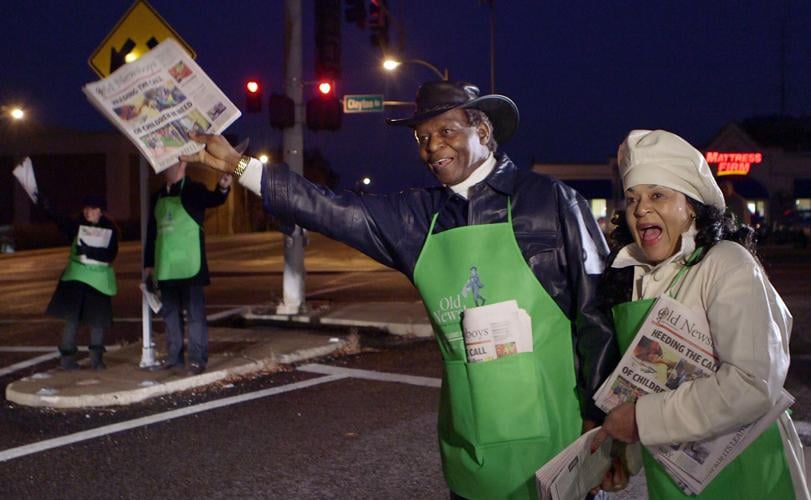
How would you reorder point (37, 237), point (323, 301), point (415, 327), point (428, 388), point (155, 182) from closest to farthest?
→ point (428, 388)
point (415, 327)
point (323, 301)
point (37, 237)
point (155, 182)

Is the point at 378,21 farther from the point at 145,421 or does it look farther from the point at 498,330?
the point at 498,330

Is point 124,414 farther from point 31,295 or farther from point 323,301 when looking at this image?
point 31,295

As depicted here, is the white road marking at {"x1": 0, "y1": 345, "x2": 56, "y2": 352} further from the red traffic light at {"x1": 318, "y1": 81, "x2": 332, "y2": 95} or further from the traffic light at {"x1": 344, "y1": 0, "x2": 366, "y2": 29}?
the traffic light at {"x1": 344, "y1": 0, "x2": 366, "y2": 29}

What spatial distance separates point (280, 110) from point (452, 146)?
1003 cm

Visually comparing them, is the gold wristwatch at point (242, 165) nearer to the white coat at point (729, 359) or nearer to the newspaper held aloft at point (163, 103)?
the newspaper held aloft at point (163, 103)

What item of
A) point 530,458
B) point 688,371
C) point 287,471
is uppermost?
point 688,371

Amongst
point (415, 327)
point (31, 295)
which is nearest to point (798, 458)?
point (415, 327)

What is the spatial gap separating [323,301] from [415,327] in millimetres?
4306

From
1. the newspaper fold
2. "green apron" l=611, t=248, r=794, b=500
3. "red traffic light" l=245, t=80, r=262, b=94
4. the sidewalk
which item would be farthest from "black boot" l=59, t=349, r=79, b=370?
"green apron" l=611, t=248, r=794, b=500

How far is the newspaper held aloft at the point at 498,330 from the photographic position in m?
2.57

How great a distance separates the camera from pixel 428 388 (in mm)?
8000

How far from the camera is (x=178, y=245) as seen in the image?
8.32 meters

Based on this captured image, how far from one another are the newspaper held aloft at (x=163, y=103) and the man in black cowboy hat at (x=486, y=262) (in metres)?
0.22

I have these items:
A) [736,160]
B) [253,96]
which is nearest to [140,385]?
[253,96]
